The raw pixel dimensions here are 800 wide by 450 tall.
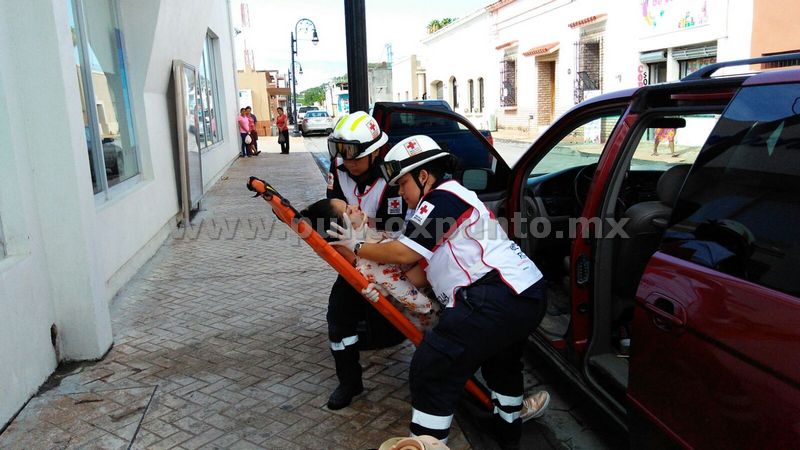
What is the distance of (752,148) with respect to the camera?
1.93m

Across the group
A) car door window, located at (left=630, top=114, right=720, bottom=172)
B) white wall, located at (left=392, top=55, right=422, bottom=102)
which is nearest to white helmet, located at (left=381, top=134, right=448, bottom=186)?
car door window, located at (left=630, top=114, right=720, bottom=172)

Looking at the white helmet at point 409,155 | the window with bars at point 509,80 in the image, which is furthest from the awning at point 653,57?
the white helmet at point 409,155

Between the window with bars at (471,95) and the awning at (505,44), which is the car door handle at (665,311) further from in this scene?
the window with bars at (471,95)

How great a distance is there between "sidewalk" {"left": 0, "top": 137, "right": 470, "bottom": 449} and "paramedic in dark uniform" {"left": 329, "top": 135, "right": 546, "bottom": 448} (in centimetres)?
64

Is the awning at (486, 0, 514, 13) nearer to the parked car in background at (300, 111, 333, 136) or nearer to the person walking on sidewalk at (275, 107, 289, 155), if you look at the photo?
the parked car in background at (300, 111, 333, 136)

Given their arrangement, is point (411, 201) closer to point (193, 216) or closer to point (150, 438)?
point (150, 438)

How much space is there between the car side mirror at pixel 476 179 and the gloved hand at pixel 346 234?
5.97 feet

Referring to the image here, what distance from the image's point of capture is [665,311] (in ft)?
6.66

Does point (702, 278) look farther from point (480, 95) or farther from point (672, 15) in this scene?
point (480, 95)

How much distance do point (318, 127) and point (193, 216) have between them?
85.0ft

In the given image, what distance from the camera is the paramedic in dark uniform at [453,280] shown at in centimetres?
255

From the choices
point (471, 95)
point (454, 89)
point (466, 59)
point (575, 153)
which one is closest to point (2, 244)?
point (575, 153)

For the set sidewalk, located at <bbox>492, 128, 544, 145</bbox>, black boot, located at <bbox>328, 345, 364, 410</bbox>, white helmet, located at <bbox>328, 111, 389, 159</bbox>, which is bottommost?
black boot, located at <bbox>328, 345, 364, 410</bbox>

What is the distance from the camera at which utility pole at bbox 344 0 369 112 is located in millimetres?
5422
